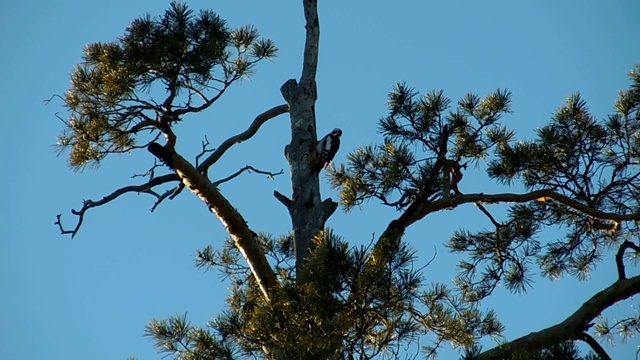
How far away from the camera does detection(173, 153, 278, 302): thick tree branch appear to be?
14.4 feet

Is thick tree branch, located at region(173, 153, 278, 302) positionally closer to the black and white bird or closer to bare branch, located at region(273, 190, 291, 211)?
bare branch, located at region(273, 190, 291, 211)

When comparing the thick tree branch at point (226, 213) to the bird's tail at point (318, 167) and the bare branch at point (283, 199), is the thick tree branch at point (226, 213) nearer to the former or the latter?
the bare branch at point (283, 199)

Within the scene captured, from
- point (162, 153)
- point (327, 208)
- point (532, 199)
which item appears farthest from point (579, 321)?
point (162, 153)

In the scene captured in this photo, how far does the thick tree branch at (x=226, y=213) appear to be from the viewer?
440 centimetres

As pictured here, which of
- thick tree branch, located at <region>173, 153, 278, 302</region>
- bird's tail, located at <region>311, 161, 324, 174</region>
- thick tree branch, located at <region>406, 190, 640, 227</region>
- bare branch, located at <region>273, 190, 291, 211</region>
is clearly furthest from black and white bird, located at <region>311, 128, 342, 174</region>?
thick tree branch, located at <region>406, 190, 640, 227</region>

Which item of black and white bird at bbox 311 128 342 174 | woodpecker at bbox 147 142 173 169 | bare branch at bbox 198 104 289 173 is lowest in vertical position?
black and white bird at bbox 311 128 342 174

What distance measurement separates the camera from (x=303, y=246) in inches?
170

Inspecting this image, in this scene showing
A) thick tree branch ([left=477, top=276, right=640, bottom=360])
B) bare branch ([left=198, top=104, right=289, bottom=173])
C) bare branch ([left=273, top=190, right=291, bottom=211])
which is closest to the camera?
thick tree branch ([left=477, top=276, right=640, bottom=360])

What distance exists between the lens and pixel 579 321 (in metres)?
3.87

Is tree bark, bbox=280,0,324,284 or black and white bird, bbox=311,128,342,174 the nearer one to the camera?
tree bark, bbox=280,0,324,284

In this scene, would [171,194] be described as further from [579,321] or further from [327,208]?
[579,321]

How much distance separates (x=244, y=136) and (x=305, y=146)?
439 millimetres

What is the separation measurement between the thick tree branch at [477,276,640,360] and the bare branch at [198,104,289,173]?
1788 mm

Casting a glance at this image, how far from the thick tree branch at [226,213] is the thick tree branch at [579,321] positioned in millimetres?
1245
